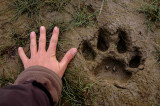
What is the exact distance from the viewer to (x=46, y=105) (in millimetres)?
1212

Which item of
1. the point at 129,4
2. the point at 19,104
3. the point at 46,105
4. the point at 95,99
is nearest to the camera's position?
the point at 19,104

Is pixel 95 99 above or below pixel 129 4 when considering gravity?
below

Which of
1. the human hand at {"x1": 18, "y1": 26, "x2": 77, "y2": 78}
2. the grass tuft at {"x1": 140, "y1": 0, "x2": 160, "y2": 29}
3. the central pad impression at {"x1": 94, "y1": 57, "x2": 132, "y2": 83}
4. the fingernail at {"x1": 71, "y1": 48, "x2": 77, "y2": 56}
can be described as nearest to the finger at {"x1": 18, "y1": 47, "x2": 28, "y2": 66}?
the human hand at {"x1": 18, "y1": 26, "x2": 77, "y2": 78}

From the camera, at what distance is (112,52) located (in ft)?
5.88

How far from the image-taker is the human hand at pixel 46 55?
1553 mm

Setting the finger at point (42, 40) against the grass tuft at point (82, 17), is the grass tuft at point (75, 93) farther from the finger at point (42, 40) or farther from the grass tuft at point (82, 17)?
the grass tuft at point (82, 17)

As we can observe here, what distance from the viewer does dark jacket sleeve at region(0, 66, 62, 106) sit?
1058mm

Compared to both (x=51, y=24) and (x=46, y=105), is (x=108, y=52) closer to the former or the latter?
(x=51, y=24)

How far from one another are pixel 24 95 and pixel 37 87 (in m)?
0.18

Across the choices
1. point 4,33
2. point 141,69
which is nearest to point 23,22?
point 4,33

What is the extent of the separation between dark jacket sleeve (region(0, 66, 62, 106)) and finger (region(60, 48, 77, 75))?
6.9 inches

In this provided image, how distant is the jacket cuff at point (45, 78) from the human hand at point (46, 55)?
0.10 metres

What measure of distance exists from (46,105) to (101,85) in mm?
629

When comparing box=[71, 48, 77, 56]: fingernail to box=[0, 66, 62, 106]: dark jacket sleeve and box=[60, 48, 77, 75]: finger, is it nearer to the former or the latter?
box=[60, 48, 77, 75]: finger
